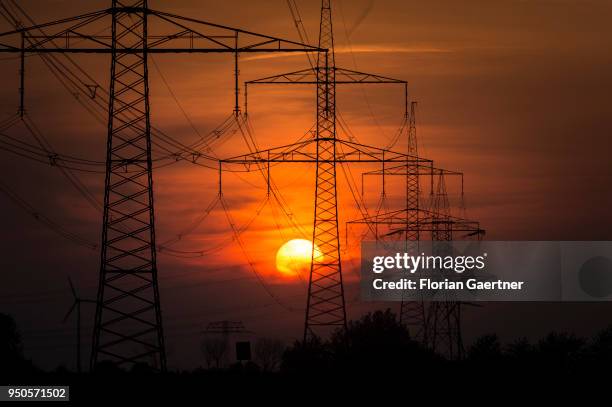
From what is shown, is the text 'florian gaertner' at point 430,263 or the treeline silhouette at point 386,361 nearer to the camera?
the treeline silhouette at point 386,361

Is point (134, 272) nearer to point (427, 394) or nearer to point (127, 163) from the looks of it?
point (127, 163)

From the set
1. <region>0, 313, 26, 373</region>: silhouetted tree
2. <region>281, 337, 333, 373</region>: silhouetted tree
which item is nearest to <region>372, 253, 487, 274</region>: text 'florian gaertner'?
<region>281, 337, 333, 373</region>: silhouetted tree

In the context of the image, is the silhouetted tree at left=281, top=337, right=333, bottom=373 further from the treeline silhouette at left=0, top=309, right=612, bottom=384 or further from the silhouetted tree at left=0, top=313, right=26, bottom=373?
the silhouetted tree at left=0, top=313, right=26, bottom=373

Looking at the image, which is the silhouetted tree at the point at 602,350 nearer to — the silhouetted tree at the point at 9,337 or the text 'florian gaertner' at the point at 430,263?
the text 'florian gaertner' at the point at 430,263

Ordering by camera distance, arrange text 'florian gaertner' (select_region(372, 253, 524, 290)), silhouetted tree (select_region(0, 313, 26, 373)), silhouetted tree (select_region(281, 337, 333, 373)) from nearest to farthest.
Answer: silhouetted tree (select_region(281, 337, 333, 373)), text 'florian gaertner' (select_region(372, 253, 524, 290)), silhouetted tree (select_region(0, 313, 26, 373))

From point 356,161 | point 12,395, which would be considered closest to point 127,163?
point 12,395

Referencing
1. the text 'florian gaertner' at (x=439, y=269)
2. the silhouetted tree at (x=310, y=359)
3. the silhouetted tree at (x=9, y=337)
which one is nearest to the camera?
the silhouetted tree at (x=310, y=359)

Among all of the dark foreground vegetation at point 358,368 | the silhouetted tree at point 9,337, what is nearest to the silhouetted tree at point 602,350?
the dark foreground vegetation at point 358,368
